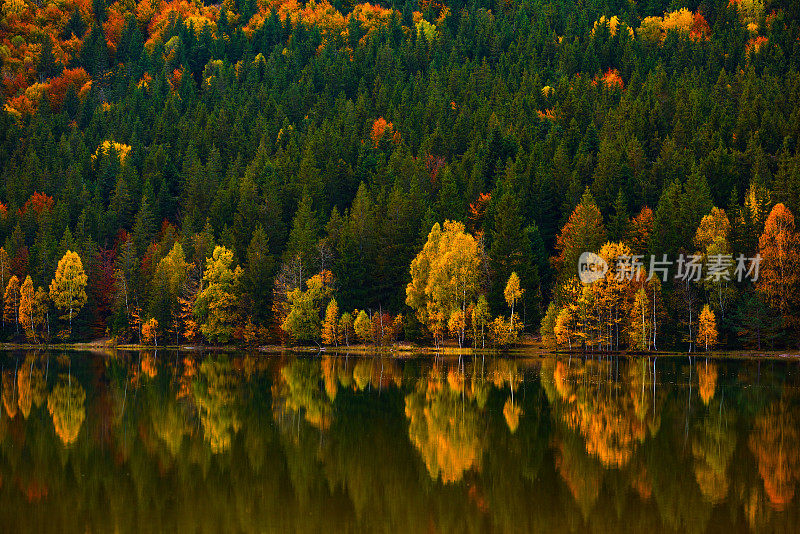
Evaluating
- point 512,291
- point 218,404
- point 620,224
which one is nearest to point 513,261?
point 512,291

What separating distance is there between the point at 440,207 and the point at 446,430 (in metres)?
74.5

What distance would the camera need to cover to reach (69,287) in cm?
11381

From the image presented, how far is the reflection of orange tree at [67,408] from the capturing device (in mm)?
39062

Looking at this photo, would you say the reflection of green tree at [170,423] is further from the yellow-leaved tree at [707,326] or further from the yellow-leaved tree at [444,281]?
the yellow-leaved tree at [707,326]

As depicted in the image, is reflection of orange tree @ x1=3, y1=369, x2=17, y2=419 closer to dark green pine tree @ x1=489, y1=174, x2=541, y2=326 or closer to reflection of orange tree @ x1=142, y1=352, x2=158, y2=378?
reflection of orange tree @ x1=142, y1=352, x2=158, y2=378

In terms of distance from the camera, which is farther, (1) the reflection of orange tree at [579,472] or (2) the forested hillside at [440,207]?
(2) the forested hillside at [440,207]

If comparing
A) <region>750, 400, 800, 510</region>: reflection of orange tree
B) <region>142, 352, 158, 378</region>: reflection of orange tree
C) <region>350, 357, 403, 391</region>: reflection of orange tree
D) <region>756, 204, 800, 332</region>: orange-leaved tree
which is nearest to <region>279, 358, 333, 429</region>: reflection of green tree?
<region>350, 357, 403, 391</region>: reflection of orange tree

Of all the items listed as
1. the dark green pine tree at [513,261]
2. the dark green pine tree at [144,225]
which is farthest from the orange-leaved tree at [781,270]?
the dark green pine tree at [144,225]

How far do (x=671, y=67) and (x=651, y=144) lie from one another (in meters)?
50.5

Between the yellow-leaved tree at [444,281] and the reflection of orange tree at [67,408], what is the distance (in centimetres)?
4099

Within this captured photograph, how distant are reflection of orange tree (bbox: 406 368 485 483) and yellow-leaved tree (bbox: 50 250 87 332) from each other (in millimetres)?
71790

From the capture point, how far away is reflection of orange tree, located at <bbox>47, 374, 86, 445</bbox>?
128 feet

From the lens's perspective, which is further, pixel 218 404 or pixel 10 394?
pixel 10 394

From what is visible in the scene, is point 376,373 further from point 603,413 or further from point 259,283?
point 259,283
